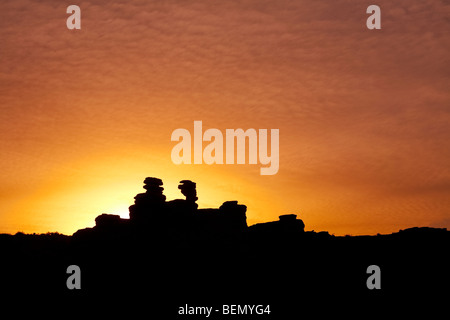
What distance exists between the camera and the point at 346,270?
210 feet

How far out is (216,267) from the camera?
61969 mm

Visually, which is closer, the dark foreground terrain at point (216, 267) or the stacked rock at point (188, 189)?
the dark foreground terrain at point (216, 267)

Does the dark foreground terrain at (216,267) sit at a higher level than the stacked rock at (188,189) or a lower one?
lower

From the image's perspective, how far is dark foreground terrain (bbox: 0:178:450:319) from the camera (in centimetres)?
5531

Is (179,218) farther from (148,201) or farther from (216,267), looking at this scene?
(216,267)

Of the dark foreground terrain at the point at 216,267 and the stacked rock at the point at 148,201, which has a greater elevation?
the stacked rock at the point at 148,201

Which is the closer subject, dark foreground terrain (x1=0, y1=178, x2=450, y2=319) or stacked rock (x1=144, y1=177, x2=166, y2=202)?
dark foreground terrain (x1=0, y1=178, x2=450, y2=319)

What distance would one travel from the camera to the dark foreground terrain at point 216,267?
5531cm

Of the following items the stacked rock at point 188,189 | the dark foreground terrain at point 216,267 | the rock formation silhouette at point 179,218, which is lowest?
the dark foreground terrain at point 216,267

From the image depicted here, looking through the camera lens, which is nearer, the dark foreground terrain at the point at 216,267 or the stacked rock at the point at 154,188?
the dark foreground terrain at the point at 216,267

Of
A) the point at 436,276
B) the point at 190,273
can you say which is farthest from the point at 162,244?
the point at 436,276
